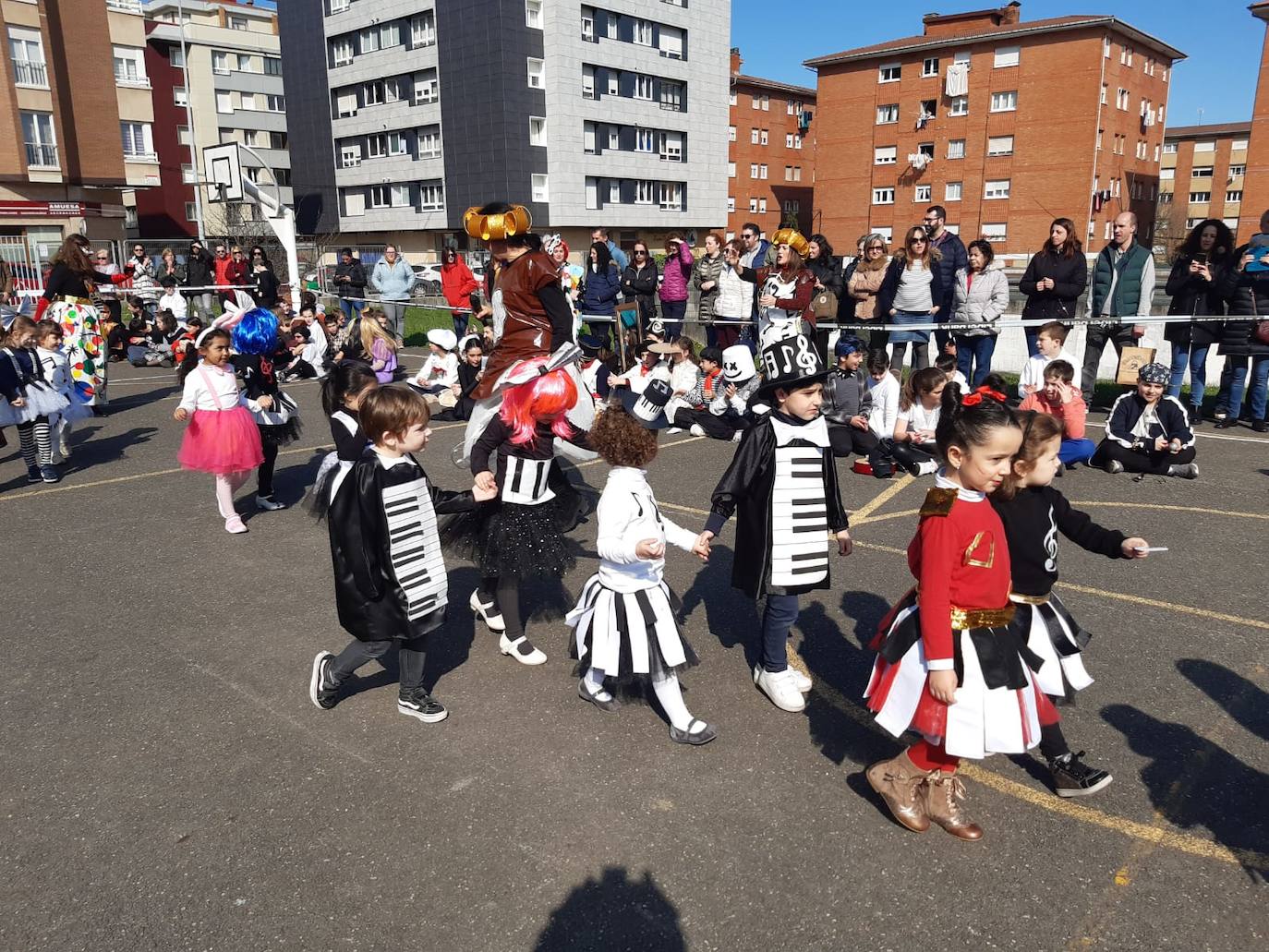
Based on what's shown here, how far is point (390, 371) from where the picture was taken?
10.9 meters

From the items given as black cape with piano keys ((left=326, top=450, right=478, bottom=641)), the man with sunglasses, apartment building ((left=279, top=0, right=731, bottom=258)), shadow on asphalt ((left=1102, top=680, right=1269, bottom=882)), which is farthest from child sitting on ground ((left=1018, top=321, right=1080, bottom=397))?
apartment building ((left=279, top=0, right=731, bottom=258))

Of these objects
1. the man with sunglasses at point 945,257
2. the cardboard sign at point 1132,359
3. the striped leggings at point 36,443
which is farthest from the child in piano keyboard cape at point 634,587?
the man with sunglasses at point 945,257

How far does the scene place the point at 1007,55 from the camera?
A: 57625 mm

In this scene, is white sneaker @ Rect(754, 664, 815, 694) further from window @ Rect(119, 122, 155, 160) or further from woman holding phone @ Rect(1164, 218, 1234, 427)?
window @ Rect(119, 122, 155, 160)

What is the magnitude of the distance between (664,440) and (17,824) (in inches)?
325

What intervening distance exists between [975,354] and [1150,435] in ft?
10.9

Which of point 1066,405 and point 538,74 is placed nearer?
point 1066,405

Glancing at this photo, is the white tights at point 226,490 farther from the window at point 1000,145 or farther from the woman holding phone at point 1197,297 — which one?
the window at point 1000,145

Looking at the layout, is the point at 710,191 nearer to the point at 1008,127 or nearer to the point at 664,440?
the point at 1008,127

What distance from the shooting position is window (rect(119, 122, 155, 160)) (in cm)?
5562

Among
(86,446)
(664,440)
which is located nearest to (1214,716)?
(664,440)

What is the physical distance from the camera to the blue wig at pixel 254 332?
8.18 metres

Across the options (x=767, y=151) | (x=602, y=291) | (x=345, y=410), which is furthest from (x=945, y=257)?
(x=767, y=151)

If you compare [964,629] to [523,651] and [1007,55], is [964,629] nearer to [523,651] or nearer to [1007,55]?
[523,651]
